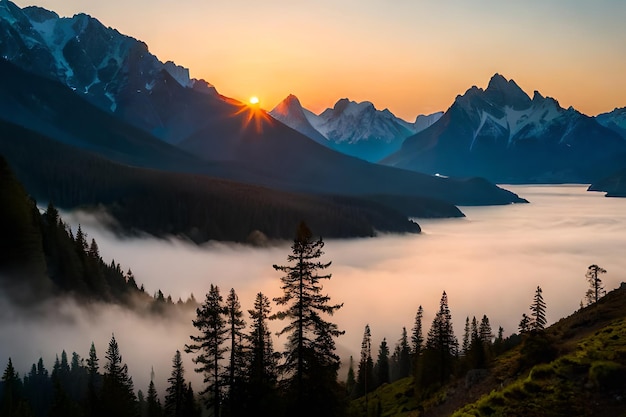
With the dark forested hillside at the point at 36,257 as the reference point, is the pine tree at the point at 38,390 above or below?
below

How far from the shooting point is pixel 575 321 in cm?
4834

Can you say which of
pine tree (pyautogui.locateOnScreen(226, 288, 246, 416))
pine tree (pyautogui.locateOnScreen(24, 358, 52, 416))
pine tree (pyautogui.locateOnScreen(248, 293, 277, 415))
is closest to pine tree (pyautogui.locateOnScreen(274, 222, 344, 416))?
pine tree (pyautogui.locateOnScreen(248, 293, 277, 415))

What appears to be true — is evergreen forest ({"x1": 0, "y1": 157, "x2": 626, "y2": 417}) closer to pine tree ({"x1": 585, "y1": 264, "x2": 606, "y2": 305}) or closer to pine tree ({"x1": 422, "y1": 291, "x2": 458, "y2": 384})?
pine tree ({"x1": 422, "y1": 291, "x2": 458, "y2": 384})

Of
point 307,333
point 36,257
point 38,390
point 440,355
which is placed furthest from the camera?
point 38,390

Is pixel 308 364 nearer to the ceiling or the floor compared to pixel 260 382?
nearer to the ceiling

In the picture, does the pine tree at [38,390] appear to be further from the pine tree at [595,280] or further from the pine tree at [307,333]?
the pine tree at [595,280]

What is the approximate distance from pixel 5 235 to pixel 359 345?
125328 mm

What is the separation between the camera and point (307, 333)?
109 feet

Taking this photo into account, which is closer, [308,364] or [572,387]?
[572,387]

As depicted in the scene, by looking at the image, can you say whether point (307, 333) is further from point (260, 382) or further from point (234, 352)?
point (234, 352)

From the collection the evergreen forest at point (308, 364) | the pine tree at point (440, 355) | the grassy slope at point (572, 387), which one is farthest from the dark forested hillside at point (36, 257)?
the grassy slope at point (572, 387)

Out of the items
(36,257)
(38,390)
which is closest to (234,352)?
(36,257)

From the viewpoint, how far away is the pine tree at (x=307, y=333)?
1284 inches

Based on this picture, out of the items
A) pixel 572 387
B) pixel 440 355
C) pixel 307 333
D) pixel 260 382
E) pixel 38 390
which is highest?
pixel 307 333
